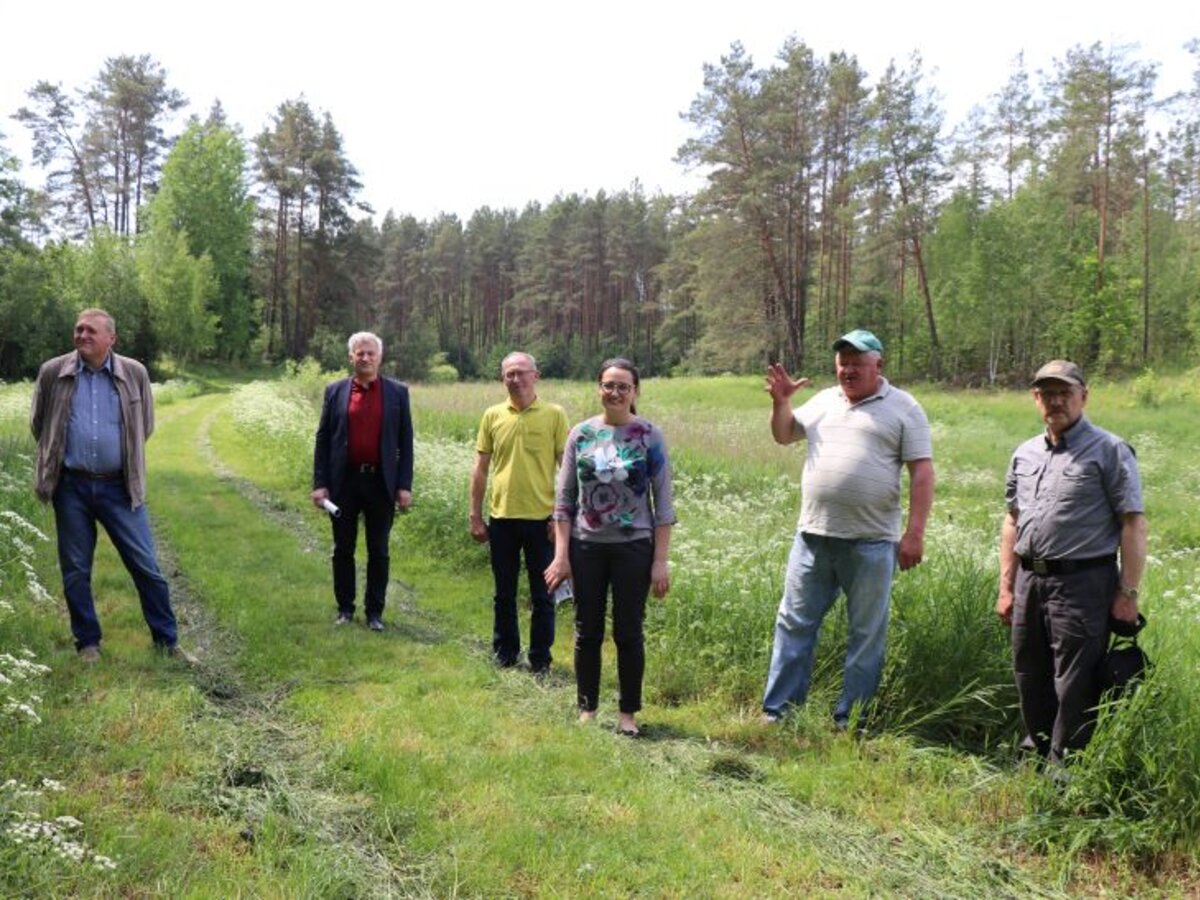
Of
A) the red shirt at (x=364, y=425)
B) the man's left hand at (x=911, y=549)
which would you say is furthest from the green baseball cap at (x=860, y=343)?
the red shirt at (x=364, y=425)

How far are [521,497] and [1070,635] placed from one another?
3259mm

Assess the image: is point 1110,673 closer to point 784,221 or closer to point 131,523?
point 131,523

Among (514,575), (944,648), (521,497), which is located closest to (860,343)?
(944,648)

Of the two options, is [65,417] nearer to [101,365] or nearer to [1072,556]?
[101,365]

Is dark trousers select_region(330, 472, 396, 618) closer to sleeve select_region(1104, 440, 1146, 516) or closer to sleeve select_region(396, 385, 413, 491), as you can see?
sleeve select_region(396, 385, 413, 491)

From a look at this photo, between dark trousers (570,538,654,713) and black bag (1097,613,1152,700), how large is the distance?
7.18 ft

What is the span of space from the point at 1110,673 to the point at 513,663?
138 inches

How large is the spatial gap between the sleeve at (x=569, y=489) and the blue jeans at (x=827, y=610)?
4.22 feet

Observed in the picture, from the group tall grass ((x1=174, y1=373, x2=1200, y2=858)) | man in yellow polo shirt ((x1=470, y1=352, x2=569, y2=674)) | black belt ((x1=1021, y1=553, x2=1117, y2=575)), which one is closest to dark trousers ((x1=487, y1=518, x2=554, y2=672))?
man in yellow polo shirt ((x1=470, y1=352, x2=569, y2=674))

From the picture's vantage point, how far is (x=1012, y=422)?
2262cm

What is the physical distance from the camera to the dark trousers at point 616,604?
14.5 ft

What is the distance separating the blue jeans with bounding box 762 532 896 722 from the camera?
13.9ft

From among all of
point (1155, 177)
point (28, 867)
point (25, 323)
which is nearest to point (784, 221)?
point (1155, 177)

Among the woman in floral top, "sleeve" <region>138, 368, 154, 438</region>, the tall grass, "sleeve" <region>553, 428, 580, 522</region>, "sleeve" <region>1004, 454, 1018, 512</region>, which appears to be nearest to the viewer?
the tall grass
